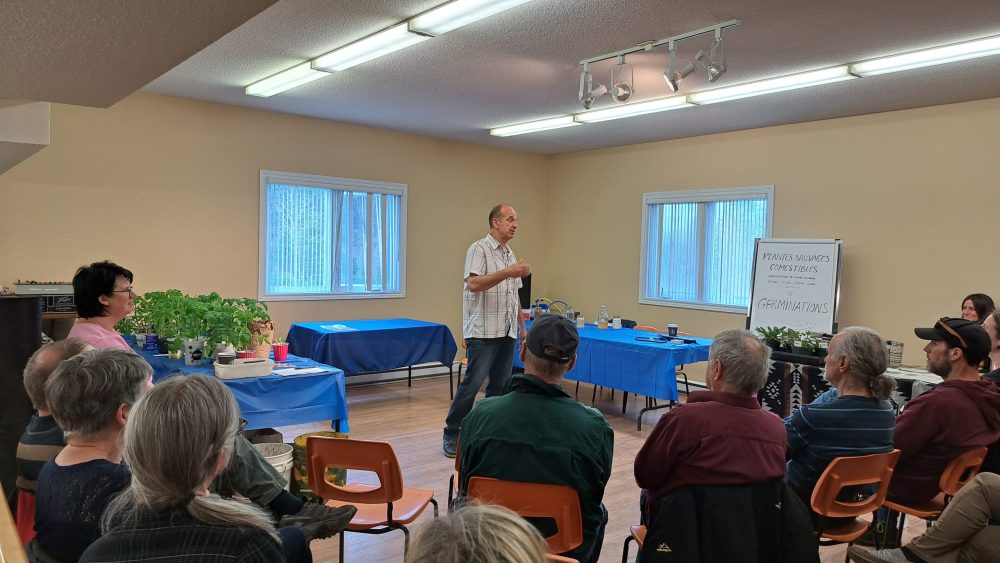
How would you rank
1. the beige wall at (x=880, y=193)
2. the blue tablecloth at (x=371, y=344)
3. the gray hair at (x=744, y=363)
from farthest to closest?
the blue tablecloth at (x=371, y=344) < the beige wall at (x=880, y=193) < the gray hair at (x=744, y=363)

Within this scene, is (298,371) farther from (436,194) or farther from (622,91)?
(436,194)

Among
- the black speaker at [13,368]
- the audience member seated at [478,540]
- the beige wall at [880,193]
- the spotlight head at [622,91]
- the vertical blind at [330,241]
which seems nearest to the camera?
the audience member seated at [478,540]

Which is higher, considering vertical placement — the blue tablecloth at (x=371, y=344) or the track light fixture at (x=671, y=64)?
the track light fixture at (x=671, y=64)

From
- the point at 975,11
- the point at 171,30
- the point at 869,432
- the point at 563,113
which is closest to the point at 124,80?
the point at 171,30

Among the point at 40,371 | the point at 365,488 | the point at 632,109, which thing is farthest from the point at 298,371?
the point at 632,109

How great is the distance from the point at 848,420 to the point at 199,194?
18.5ft

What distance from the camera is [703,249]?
7.36 metres

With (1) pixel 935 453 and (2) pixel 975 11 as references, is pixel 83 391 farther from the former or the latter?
(2) pixel 975 11

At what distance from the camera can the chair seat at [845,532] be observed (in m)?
2.51

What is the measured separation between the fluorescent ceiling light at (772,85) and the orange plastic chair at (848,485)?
3158 millimetres

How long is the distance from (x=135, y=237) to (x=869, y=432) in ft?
18.8

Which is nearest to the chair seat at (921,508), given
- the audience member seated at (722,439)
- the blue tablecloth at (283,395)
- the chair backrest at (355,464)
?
the audience member seated at (722,439)

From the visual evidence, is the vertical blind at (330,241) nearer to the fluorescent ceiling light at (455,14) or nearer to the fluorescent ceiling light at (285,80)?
the fluorescent ceiling light at (285,80)

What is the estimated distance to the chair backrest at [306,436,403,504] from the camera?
2.35 m
